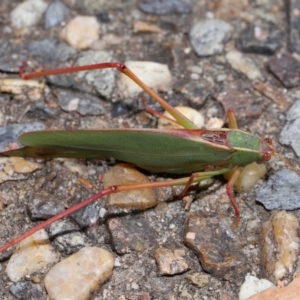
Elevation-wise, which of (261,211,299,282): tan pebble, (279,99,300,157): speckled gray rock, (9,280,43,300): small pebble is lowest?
(9,280,43,300): small pebble

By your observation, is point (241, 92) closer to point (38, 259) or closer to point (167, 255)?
point (167, 255)

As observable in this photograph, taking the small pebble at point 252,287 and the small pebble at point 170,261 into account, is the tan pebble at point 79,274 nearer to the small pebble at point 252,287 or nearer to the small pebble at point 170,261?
the small pebble at point 170,261

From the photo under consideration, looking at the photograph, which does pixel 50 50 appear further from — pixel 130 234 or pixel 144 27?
pixel 130 234

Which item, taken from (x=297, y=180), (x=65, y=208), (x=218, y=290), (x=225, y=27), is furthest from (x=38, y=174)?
(x=225, y=27)

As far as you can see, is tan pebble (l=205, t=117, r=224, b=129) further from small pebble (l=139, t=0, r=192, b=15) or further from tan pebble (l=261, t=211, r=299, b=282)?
small pebble (l=139, t=0, r=192, b=15)

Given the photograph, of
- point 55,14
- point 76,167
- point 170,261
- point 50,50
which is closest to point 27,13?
point 55,14

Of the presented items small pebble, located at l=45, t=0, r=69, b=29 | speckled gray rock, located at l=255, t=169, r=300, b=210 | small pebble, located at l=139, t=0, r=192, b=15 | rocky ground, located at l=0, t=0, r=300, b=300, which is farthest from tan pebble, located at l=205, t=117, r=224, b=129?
small pebble, located at l=45, t=0, r=69, b=29
